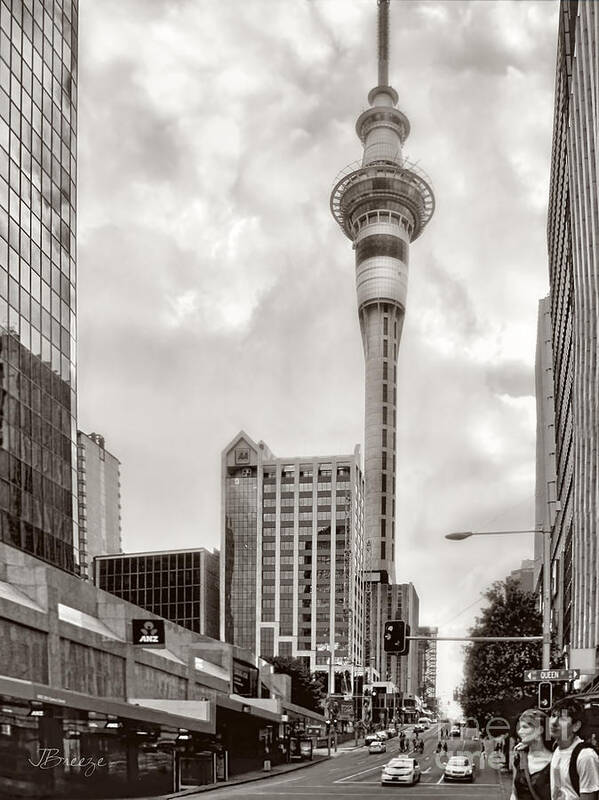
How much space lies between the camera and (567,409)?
77.0 metres

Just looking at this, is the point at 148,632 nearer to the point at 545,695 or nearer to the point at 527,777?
the point at 545,695

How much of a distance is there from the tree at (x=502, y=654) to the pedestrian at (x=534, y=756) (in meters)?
51.0

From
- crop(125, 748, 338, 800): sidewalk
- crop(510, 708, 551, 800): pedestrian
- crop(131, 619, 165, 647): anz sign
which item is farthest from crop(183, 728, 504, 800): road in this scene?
crop(510, 708, 551, 800): pedestrian

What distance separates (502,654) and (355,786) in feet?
55.1

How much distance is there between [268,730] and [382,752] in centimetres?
2456

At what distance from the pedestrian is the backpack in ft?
2.18

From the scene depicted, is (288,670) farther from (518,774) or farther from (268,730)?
(518,774)

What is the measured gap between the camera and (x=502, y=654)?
211 ft

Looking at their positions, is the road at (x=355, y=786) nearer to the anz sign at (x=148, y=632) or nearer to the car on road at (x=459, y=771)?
the car on road at (x=459, y=771)

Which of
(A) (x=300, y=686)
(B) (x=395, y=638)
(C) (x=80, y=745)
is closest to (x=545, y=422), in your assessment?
(A) (x=300, y=686)

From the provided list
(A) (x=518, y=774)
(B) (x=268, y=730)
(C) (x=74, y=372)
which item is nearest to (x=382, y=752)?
(B) (x=268, y=730)

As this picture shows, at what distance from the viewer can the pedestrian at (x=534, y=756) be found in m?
10.9

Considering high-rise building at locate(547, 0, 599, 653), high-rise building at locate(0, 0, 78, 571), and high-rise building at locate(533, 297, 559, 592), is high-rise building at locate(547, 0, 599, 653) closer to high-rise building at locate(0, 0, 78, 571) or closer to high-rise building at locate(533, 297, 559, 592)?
high-rise building at locate(0, 0, 78, 571)

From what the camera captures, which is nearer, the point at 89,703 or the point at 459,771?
the point at 89,703
